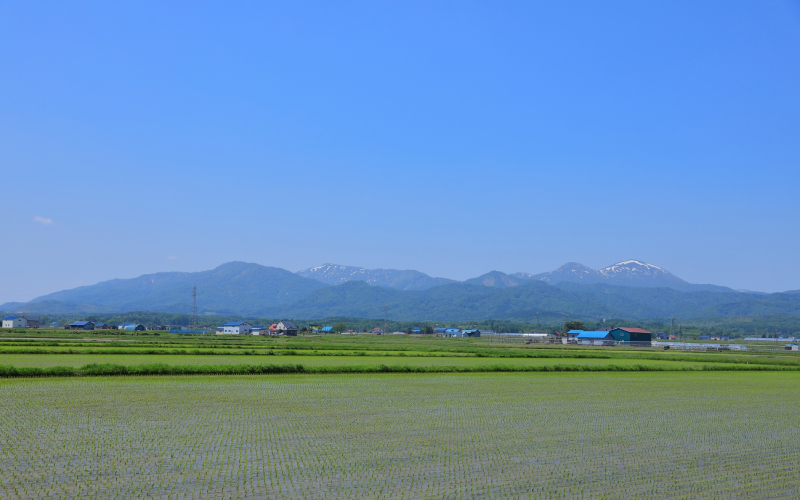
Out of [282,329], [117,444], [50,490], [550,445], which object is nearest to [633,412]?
[550,445]

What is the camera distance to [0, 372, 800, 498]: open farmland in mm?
10773

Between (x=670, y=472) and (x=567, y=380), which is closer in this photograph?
(x=670, y=472)

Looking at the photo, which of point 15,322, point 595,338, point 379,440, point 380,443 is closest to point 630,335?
point 595,338

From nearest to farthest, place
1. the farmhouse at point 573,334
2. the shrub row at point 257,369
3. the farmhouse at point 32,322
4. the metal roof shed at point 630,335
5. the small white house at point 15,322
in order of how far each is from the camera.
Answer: the shrub row at point 257,369 < the metal roof shed at point 630,335 < the farmhouse at point 573,334 < the small white house at point 15,322 < the farmhouse at point 32,322

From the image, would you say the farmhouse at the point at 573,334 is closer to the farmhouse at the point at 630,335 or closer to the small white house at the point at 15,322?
the farmhouse at the point at 630,335

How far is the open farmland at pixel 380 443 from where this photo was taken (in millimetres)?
10773

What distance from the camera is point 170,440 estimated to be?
1415cm

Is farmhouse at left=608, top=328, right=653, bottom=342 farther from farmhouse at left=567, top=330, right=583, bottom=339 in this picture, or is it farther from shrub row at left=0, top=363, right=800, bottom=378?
shrub row at left=0, top=363, right=800, bottom=378

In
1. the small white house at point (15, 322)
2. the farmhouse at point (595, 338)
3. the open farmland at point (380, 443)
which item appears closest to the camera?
the open farmland at point (380, 443)

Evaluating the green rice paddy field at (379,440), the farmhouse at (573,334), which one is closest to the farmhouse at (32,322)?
the farmhouse at (573,334)

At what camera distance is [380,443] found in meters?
14.4

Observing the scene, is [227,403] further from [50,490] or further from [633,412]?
[633,412]

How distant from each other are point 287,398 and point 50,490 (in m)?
12.7

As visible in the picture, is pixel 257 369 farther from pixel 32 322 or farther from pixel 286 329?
pixel 32 322
